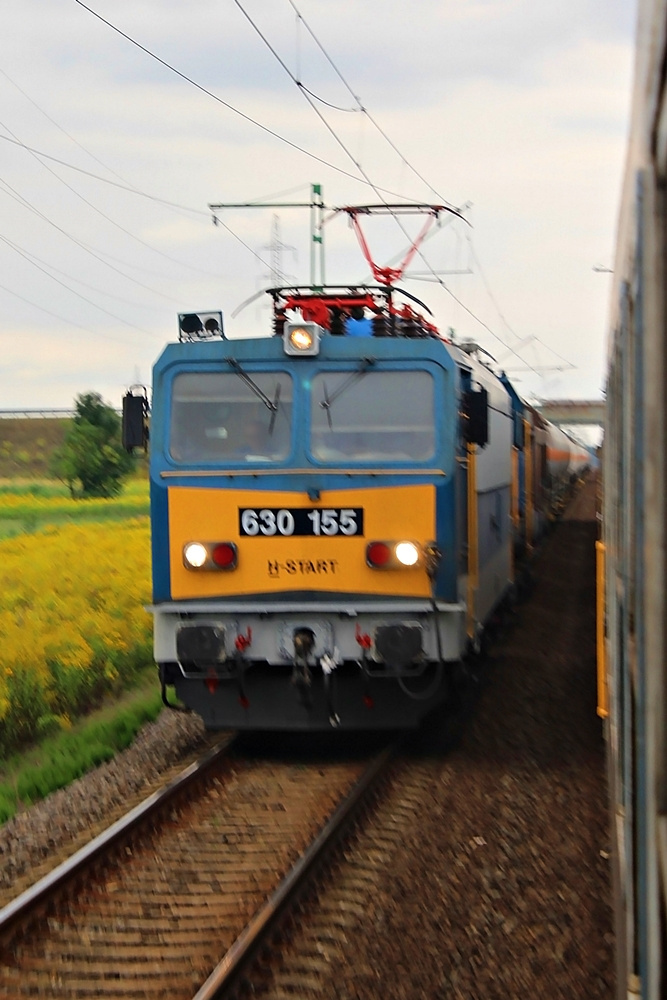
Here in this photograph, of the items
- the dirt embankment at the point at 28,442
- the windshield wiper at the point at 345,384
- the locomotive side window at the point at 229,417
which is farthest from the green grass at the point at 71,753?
the dirt embankment at the point at 28,442

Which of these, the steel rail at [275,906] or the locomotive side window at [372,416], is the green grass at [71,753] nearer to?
the steel rail at [275,906]

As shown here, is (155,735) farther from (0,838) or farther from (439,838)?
(439,838)

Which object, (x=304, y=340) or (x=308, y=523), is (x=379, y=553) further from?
(x=304, y=340)

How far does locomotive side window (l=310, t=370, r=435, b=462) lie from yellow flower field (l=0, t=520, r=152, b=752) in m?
3.91

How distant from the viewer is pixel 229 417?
808 centimetres

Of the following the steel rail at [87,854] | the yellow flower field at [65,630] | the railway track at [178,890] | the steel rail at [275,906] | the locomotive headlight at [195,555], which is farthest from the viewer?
the yellow flower field at [65,630]

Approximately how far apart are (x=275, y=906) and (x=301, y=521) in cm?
296

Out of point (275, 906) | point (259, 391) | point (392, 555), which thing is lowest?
point (275, 906)

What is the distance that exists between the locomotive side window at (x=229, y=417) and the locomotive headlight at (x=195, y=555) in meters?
0.59

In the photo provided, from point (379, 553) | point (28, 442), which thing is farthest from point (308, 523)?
point (28, 442)

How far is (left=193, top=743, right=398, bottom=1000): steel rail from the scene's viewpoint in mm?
4727

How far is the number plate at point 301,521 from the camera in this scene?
25.6ft

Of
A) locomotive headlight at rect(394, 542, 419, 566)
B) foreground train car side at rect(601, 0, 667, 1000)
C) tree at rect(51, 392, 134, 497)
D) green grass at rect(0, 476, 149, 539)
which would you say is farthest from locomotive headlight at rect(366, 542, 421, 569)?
tree at rect(51, 392, 134, 497)

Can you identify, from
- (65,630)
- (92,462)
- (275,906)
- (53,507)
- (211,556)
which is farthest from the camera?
(92,462)
